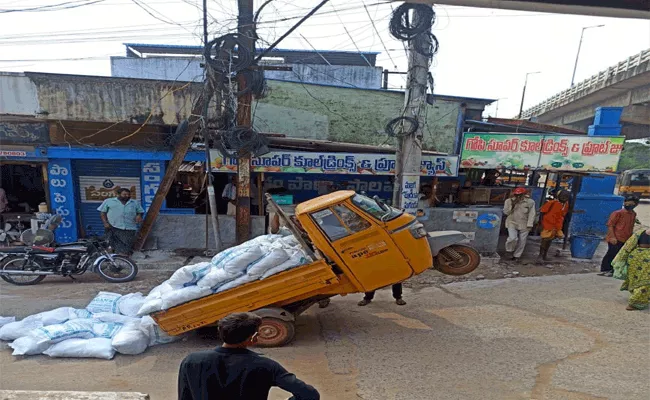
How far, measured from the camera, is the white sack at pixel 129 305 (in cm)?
470

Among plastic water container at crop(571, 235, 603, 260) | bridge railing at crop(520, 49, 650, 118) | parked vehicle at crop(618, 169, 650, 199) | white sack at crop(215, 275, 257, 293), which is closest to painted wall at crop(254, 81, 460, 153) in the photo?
plastic water container at crop(571, 235, 603, 260)

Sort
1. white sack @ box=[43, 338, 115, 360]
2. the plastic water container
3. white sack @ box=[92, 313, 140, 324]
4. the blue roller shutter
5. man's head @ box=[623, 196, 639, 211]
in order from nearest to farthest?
white sack @ box=[43, 338, 115, 360], white sack @ box=[92, 313, 140, 324], man's head @ box=[623, 196, 639, 211], the plastic water container, the blue roller shutter

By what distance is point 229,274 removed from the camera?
4.03 meters

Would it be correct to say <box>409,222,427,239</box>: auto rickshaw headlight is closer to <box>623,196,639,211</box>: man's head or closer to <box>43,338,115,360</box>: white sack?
<box>43,338,115,360</box>: white sack

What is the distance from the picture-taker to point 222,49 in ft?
23.9

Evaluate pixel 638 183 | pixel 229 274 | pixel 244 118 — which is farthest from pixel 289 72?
pixel 638 183

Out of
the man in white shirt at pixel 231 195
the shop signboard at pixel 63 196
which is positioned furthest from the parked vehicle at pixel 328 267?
the shop signboard at pixel 63 196

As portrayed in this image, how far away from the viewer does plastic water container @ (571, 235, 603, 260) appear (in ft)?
26.8

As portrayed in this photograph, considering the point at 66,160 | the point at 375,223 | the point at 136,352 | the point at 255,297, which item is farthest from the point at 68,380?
the point at 66,160

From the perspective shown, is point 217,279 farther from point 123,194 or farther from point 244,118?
point 244,118

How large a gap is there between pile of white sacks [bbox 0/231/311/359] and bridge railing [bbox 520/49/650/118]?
20924 mm

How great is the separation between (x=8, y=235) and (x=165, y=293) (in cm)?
687

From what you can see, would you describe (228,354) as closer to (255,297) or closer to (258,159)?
(255,297)

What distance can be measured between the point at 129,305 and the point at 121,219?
3.01 meters
